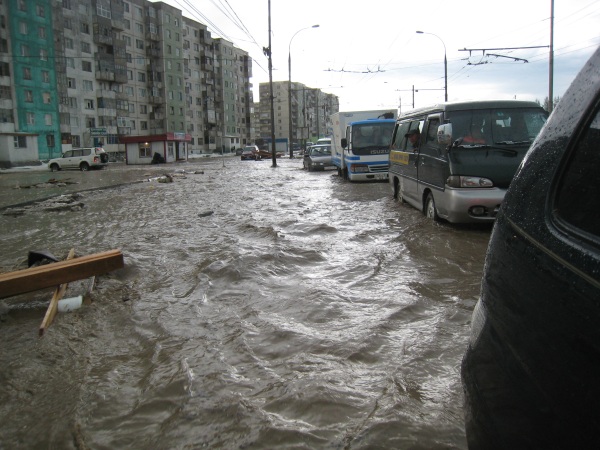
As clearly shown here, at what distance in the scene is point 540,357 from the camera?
1.31 meters

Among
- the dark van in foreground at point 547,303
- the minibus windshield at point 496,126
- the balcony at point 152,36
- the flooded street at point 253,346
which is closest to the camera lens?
the dark van in foreground at point 547,303

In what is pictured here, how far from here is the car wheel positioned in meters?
8.24

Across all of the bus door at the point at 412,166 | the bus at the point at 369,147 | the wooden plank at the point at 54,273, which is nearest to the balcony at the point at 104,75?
the bus at the point at 369,147

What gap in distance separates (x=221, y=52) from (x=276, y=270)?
100.0m

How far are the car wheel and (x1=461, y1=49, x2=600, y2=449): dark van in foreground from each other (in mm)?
6643

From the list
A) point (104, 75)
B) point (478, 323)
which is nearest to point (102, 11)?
point (104, 75)

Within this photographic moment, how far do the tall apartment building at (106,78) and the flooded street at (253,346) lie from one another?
151 ft

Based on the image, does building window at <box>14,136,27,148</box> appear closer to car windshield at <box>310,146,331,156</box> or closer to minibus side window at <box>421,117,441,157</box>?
car windshield at <box>310,146,331,156</box>

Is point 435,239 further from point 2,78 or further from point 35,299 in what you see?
point 2,78

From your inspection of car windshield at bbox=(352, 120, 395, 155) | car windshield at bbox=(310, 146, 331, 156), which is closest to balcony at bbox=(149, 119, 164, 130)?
car windshield at bbox=(310, 146, 331, 156)

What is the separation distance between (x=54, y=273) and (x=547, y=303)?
468cm

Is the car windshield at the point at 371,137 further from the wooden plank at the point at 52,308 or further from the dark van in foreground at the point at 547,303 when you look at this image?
the dark van in foreground at the point at 547,303

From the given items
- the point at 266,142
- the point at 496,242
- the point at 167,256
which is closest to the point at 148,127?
the point at 266,142

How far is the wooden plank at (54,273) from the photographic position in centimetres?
453
